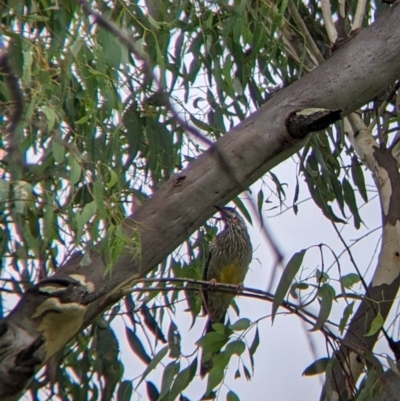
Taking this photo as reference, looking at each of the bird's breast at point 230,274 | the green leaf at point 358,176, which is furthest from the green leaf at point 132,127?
the bird's breast at point 230,274

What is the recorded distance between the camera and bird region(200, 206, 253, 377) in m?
4.03

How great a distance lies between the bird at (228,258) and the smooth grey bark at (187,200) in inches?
68.2

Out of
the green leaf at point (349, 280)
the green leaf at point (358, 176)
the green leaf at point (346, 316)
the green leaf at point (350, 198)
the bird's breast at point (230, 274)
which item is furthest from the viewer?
the bird's breast at point (230, 274)

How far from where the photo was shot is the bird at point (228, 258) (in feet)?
13.2

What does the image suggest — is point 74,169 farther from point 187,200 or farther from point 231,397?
point 231,397

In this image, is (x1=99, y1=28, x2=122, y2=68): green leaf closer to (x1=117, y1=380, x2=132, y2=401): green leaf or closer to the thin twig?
(x1=117, y1=380, x2=132, y2=401): green leaf

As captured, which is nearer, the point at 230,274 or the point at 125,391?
the point at 125,391

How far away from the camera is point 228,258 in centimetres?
429

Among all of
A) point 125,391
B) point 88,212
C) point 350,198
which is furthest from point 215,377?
point 350,198

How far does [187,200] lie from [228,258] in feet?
7.22

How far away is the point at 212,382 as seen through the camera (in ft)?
7.71

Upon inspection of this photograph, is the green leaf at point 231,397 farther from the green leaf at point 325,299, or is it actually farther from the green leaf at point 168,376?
the green leaf at point 325,299

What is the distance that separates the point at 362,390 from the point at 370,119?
1.61m

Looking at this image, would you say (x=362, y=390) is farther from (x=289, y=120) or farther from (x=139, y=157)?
(x=139, y=157)
